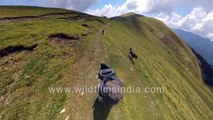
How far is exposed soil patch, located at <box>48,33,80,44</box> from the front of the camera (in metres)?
64.2

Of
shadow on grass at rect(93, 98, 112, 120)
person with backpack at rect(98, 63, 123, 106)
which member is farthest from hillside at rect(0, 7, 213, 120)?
person with backpack at rect(98, 63, 123, 106)

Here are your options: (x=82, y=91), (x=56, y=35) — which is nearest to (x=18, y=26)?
(x=56, y=35)

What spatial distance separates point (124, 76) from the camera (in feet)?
183

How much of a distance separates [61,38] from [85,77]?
2145 centimetres

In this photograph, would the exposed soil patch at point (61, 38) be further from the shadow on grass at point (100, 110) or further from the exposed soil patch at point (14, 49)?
the shadow on grass at point (100, 110)

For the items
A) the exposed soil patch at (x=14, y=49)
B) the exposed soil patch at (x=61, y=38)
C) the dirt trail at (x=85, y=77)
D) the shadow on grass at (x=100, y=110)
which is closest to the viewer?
the shadow on grass at (x=100, y=110)

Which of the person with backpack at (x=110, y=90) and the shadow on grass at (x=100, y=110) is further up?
the person with backpack at (x=110, y=90)

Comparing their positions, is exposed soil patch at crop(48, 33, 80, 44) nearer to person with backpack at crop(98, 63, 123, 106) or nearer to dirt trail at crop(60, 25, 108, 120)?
dirt trail at crop(60, 25, 108, 120)

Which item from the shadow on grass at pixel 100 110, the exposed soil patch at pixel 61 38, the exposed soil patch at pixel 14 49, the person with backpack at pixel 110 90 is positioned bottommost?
the exposed soil patch at pixel 14 49

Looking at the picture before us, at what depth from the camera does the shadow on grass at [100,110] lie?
37969mm

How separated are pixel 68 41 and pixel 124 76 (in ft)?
55.4

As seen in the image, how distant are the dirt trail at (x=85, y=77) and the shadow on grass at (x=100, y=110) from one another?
0.55 metres

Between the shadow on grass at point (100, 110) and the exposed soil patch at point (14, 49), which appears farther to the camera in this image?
the exposed soil patch at point (14, 49)

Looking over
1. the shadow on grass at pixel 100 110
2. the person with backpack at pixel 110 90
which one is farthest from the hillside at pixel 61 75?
the person with backpack at pixel 110 90
